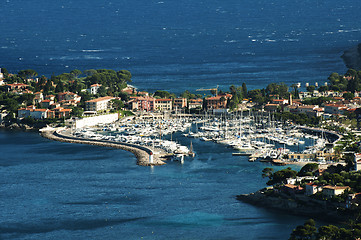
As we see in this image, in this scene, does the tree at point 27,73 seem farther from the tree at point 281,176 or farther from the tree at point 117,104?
the tree at point 281,176

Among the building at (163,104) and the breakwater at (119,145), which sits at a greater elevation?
the building at (163,104)

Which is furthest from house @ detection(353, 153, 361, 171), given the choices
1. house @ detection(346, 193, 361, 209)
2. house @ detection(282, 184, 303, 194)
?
house @ detection(346, 193, 361, 209)

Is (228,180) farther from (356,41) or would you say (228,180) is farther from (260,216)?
(356,41)

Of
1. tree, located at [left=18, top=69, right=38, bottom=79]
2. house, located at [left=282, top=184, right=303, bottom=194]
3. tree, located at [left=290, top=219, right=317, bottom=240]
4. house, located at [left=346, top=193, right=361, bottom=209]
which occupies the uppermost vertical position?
tree, located at [left=18, top=69, right=38, bottom=79]

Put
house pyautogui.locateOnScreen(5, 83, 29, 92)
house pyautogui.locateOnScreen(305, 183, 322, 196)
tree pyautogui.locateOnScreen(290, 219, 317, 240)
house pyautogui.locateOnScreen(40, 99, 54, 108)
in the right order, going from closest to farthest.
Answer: tree pyautogui.locateOnScreen(290, 219, 317, 240)
house pyautogui.locateOnScreen(305, 183, 322, 196)
house pyautogui.locateOnScreen(40, 99, 54, 108)
house pyautogui.locateOnScreen(5, 83, 29, 92)

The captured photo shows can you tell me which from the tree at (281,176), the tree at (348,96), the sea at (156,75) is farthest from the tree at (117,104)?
the tree at (281,176)

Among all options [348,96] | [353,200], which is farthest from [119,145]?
[348,96]

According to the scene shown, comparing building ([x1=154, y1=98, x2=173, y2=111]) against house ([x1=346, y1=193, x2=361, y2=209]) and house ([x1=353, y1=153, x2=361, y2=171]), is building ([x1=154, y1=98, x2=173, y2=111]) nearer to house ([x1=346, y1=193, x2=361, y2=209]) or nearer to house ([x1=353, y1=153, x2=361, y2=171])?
house ([x1=353, y1=153, x2=361, y2=171])
